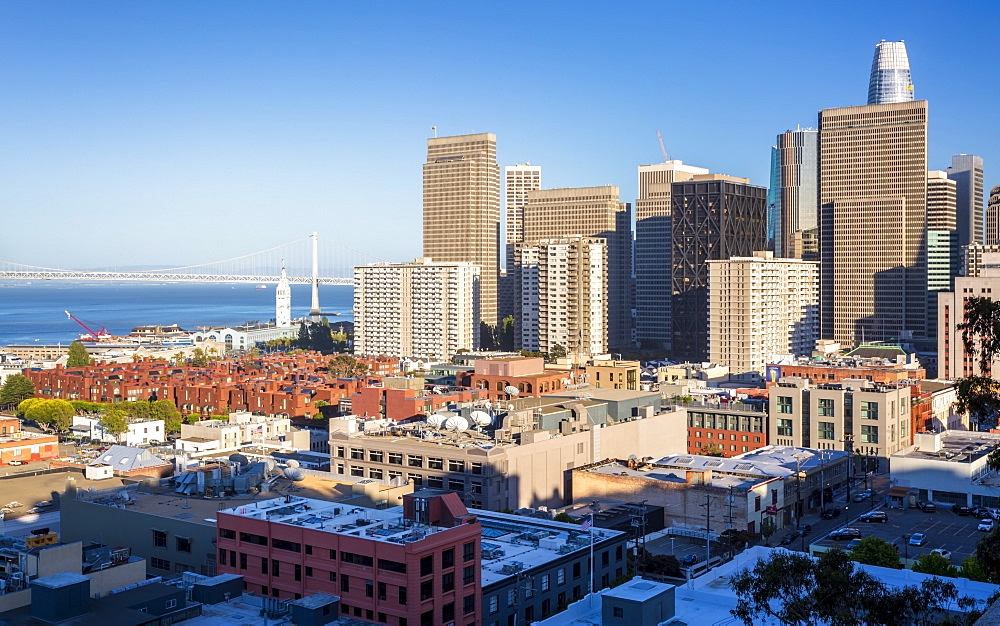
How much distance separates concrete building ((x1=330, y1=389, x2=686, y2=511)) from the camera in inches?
1288

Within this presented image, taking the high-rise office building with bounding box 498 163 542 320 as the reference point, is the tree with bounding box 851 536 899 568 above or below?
below

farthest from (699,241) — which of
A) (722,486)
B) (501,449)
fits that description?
(501,449)

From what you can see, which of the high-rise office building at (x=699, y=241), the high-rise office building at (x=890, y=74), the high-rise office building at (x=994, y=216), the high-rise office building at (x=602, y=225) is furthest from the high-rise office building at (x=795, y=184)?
the high-rise office building at (x=699, y=241)

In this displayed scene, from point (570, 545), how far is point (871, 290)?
79384mm

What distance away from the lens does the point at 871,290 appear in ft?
312

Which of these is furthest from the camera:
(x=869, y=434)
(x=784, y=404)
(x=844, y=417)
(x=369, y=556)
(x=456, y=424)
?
(x=784, y=404)

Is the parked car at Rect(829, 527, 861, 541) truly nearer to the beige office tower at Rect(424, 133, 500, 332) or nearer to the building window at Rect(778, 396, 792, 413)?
the building window at Rect(778, 396, 792, 413)

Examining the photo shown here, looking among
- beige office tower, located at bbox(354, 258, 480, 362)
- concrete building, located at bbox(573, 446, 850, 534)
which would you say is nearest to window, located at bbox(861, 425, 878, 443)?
concrete building, located at bbox(573, 446, 850, 534)

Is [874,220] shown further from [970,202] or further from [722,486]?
[722,486]

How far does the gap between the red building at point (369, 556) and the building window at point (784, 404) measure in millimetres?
28756

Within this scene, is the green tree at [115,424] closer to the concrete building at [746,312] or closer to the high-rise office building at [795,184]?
the concrete building at [746,312]

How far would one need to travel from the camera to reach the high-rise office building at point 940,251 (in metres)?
95.7

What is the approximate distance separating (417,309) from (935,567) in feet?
247

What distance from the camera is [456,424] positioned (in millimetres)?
35188
